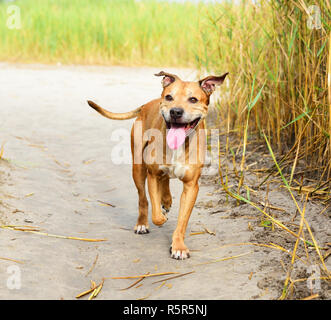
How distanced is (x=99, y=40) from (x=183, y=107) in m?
10.6

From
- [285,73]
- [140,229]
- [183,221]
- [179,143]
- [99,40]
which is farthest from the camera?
[99,40]

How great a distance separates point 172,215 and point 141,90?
5.75m

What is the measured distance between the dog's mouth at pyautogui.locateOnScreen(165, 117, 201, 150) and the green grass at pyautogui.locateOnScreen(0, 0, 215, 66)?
956cm

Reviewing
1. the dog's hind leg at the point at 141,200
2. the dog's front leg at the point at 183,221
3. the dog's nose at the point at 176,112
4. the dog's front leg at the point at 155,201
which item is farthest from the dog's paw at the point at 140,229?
the dog's nose at the point at 176,112

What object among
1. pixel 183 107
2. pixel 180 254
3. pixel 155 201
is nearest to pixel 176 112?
pixel 183 107

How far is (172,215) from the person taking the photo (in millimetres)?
5328

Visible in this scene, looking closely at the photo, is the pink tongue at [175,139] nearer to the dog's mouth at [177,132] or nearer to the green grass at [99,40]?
the dog's mouth at [177,132]

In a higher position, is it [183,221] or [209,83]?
[209,83]

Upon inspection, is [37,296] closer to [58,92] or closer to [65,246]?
[65,246]

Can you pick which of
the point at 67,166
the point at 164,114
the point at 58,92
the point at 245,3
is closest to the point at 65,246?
the point at 164,114

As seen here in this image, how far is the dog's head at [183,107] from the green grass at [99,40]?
940cm

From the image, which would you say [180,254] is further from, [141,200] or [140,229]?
[141,200]

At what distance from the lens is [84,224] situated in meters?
4.88

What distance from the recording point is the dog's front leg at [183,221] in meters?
4.17
